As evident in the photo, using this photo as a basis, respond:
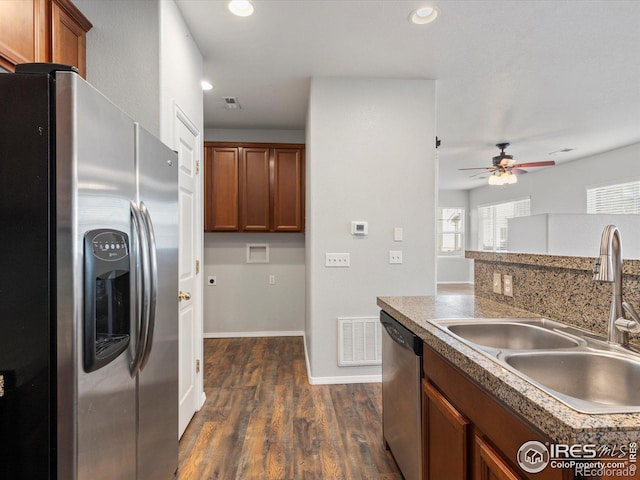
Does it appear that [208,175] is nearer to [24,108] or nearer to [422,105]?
[422,105]

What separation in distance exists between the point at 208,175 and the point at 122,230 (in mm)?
3345

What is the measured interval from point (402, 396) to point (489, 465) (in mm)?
745

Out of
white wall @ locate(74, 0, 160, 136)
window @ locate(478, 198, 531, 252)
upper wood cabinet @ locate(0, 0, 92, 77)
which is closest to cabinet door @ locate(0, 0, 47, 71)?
upper wood cabinet @ locate(0, 0, 92, 77)

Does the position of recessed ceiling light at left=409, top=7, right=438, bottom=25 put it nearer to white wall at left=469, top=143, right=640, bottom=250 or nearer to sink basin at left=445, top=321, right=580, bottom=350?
sink basin at left=445, top=321, right=580, bottom=350

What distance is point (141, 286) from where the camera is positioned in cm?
117

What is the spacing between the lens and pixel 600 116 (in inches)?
166

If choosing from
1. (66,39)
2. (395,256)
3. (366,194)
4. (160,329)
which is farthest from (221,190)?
(160,329)

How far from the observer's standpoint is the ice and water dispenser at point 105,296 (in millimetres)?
920

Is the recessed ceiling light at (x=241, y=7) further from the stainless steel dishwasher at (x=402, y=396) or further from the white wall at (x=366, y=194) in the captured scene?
the stainless steel dishwasher at (x=402, y=396)

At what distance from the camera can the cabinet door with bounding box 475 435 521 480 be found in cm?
86

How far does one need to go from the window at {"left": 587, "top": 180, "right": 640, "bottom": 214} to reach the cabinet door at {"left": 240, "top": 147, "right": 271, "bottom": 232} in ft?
18.3

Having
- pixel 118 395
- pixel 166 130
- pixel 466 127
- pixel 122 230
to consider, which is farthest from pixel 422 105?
pixel 118 395

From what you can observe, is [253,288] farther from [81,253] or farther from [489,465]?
[489,465]

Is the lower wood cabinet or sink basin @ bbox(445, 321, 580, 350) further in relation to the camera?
sink basin @ bbox(445, 321, 580, 350)
